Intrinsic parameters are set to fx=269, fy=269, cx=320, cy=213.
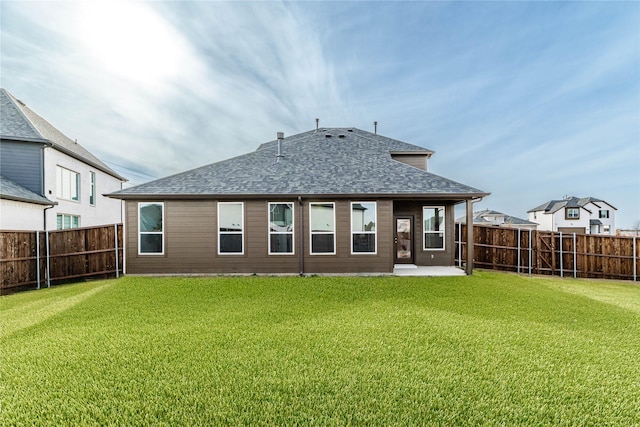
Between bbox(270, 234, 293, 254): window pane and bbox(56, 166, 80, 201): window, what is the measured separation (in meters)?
12.4

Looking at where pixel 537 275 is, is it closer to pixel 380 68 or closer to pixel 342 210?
pixel 342 210

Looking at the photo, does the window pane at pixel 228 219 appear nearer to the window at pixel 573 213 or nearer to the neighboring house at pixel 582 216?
the neighboring house at pixel 582 216

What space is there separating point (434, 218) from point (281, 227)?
655 cm

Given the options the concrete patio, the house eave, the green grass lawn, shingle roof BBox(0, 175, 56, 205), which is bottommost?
the concrete patio

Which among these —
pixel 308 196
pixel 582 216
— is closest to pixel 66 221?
pixel 308 196

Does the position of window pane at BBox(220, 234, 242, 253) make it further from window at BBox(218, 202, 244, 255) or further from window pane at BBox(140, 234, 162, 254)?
window pane at BBox(140, 234, 162, 254)

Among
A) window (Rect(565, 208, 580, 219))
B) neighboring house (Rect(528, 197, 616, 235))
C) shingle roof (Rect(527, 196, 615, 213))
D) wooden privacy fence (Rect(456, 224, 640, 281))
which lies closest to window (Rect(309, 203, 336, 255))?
wooden privacy fence (Rect(456, 224, 640, 281))

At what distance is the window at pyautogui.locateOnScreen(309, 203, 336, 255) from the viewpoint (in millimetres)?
9859

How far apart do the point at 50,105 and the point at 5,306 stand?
1429 centimetres

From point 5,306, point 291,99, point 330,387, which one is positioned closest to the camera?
point 330,387

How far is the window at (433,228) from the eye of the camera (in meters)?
11.5

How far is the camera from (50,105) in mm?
15438

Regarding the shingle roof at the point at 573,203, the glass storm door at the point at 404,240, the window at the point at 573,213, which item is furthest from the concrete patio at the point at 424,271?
the window at the point at 573,213

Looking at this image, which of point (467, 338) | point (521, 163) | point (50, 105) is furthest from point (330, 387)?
point (521, 163)
